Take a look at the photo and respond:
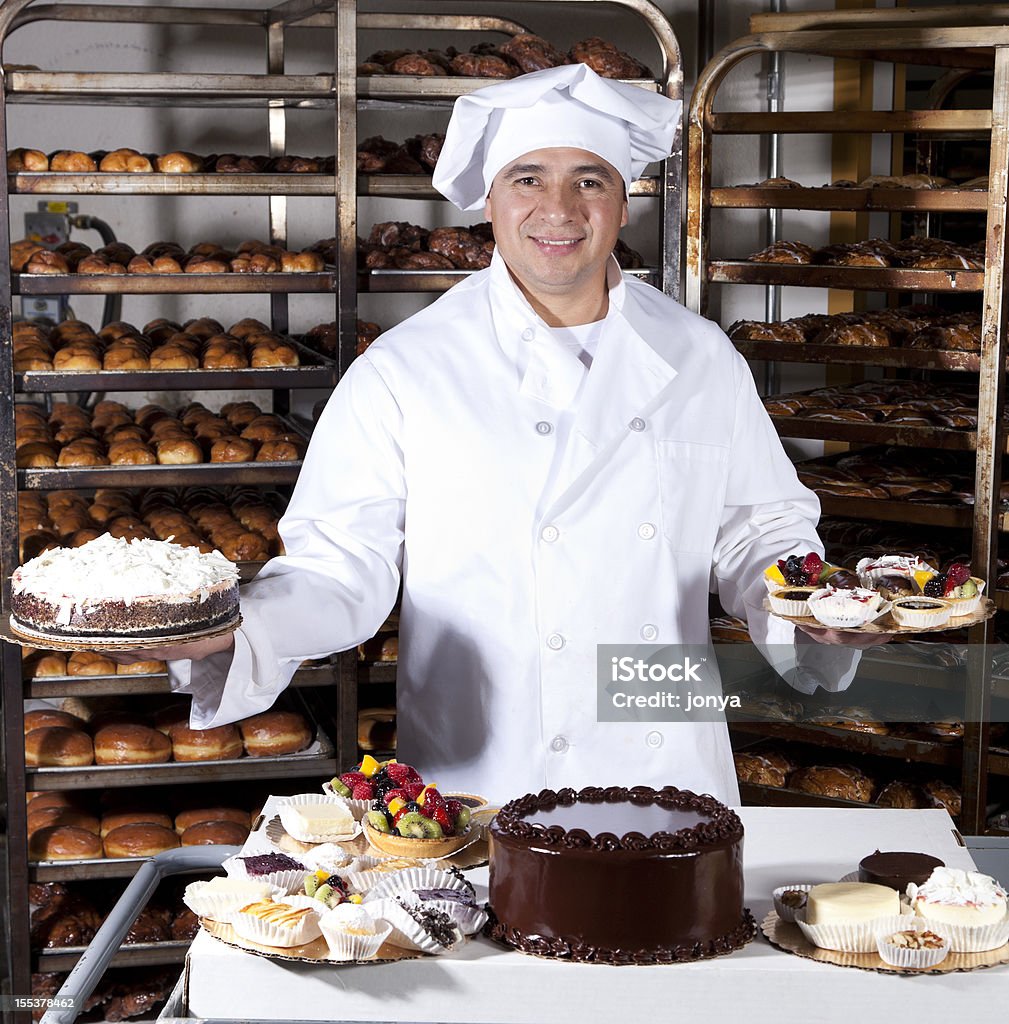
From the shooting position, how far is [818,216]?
423 cm

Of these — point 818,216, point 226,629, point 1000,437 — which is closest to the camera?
point 226,629

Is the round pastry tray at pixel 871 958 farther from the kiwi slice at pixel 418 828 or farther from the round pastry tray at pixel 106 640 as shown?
the round pastry tray at pixel 106 640

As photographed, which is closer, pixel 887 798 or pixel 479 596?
pixel 479 596

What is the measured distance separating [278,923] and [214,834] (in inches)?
78.2

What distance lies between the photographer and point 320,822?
64.0 inches

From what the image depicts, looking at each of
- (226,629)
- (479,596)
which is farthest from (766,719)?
(226,629)

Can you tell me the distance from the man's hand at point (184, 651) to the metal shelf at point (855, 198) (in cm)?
191

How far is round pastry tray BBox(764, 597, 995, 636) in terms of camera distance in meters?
1.86

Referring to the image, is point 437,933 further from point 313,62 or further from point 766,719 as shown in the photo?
point 313,62

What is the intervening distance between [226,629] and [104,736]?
4.96ft

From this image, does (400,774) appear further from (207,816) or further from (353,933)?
(207,816)

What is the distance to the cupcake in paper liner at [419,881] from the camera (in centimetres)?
143

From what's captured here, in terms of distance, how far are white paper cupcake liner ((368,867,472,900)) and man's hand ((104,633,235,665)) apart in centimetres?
48

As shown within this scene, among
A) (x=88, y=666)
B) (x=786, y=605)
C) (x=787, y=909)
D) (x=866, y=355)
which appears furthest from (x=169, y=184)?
(x=787, y=909)
